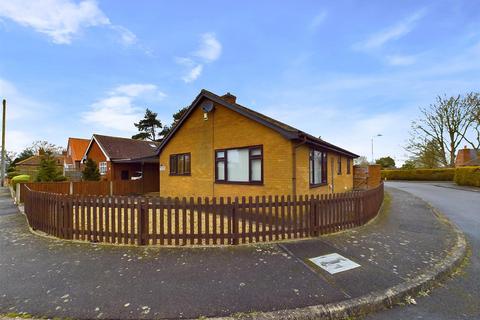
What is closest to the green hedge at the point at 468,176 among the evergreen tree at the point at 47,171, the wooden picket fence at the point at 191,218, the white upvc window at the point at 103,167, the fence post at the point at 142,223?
the wooden picket fence at the point at 191,218

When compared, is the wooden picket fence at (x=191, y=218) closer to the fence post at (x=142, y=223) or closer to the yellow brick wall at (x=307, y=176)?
the fence post at (x=142, y=223)

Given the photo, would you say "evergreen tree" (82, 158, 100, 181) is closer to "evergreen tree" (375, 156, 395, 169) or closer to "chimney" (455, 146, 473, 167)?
"chimney" (455, 146, 473, 167)

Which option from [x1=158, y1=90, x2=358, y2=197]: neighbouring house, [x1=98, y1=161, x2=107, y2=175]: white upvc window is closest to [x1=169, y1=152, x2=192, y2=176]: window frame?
[x1=158, y1=90, x2=358, y2=197]: neighbouring house

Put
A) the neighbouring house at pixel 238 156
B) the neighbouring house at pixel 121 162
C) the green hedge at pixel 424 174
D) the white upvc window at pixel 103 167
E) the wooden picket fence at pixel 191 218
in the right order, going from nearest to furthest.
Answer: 1. the wooden picket fence at pixel 191 218
2. the neighbouring house at pixel 238 156
3. the neighbouring house at pixel 121 162
4. the white upvc window at pixel 103 167
5. the green hedge at pixel 424 174

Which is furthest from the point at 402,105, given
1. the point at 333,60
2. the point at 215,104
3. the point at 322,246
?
the point at 322,246

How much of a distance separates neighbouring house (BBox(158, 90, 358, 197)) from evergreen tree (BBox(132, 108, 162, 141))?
4181 centimetres

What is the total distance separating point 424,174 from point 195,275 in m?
41.3

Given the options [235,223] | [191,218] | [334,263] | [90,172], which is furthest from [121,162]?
[334,263]

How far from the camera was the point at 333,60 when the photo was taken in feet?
46.4

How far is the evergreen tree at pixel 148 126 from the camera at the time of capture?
54.3 meters

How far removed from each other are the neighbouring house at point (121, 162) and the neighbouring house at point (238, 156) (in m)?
8.04

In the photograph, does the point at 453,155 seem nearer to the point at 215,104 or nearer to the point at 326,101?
the point at 326,101

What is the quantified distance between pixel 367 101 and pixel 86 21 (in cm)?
1895

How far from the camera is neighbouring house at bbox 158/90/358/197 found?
9.22m
